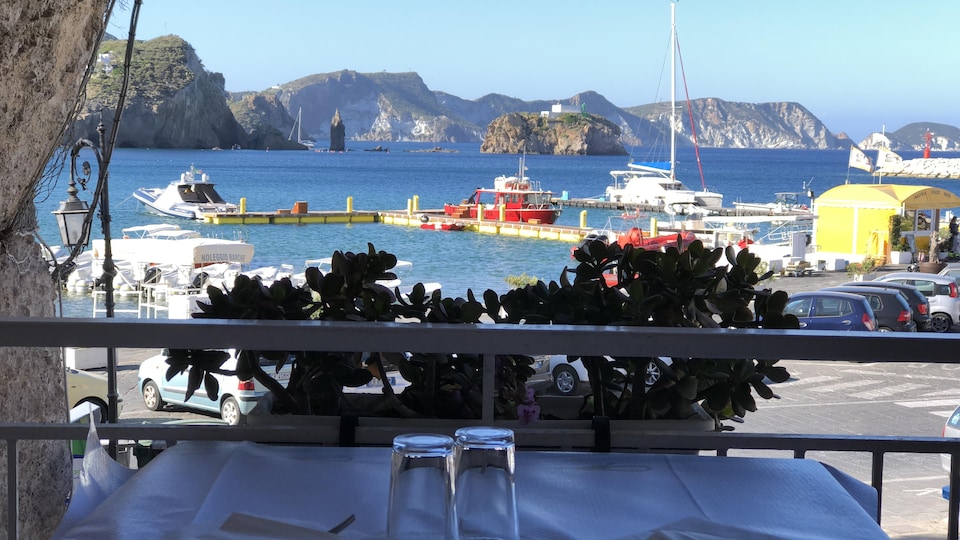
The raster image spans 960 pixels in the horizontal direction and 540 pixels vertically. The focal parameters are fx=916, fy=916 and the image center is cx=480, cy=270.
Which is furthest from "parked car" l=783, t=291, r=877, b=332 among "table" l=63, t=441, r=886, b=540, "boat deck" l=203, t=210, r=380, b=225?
"boat deck" l=203, t=210, r=380, b=225

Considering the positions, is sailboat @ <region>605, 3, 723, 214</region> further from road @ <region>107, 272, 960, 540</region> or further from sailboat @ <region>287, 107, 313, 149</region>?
sailboat @ <region>287, 107, 313, 149</region>

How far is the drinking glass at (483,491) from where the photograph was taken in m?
0.63

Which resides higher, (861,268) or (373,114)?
(373,114)

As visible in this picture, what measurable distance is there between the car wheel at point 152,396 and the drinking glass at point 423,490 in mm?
9385

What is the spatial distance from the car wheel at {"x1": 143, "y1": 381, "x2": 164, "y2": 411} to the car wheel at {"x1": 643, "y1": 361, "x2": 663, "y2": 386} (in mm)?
8594

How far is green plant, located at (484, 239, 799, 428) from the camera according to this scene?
1.49m

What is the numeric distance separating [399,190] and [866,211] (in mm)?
37863

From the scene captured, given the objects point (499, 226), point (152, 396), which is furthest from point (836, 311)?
point (499, 226)

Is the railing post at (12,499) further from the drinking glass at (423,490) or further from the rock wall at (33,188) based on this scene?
the rock wall at (33,188)

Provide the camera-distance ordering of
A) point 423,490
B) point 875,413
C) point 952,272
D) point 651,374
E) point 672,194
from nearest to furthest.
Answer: point 423,490 → point 651,374 → point 875,413 → point 952,272 → point 672,194

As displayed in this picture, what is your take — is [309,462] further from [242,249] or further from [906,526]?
[242,249]

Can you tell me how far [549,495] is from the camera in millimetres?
920

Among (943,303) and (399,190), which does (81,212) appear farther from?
(399,190)

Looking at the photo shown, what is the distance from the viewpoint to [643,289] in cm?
153
